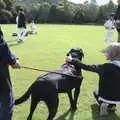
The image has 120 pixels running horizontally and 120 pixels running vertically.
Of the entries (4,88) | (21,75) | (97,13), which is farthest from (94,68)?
(97,13)

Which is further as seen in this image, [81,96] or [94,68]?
[81,96]

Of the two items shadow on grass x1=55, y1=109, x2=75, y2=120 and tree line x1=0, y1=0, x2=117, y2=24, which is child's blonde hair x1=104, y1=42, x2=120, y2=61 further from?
tree line x1=0, y1=0, x2=117, y2=24

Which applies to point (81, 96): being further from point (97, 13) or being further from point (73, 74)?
point (97, 13)

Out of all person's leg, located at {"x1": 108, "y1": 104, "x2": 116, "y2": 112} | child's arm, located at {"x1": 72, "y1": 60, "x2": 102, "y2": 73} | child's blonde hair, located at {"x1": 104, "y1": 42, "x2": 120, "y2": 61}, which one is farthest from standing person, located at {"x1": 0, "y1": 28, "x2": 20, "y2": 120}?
person's leg, located at {"x1": 108, "y1": 104, "x2": 116, "y2": 112}

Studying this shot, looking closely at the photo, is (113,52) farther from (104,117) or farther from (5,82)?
(5,82)

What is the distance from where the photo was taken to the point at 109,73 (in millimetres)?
6602

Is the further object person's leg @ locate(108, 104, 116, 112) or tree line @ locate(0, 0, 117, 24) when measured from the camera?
tree line @ locate(0, 0, 117, 24)

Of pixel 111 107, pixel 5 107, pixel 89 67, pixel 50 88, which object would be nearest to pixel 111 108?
pixel 111 107

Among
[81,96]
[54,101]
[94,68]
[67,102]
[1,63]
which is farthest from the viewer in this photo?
[81,96]

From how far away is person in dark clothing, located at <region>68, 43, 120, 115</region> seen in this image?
650 cm

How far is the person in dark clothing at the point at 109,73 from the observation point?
21.3 feet

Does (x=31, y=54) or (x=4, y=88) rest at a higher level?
(x=4, y=88)

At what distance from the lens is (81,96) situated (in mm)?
8578

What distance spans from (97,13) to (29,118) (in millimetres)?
70228
